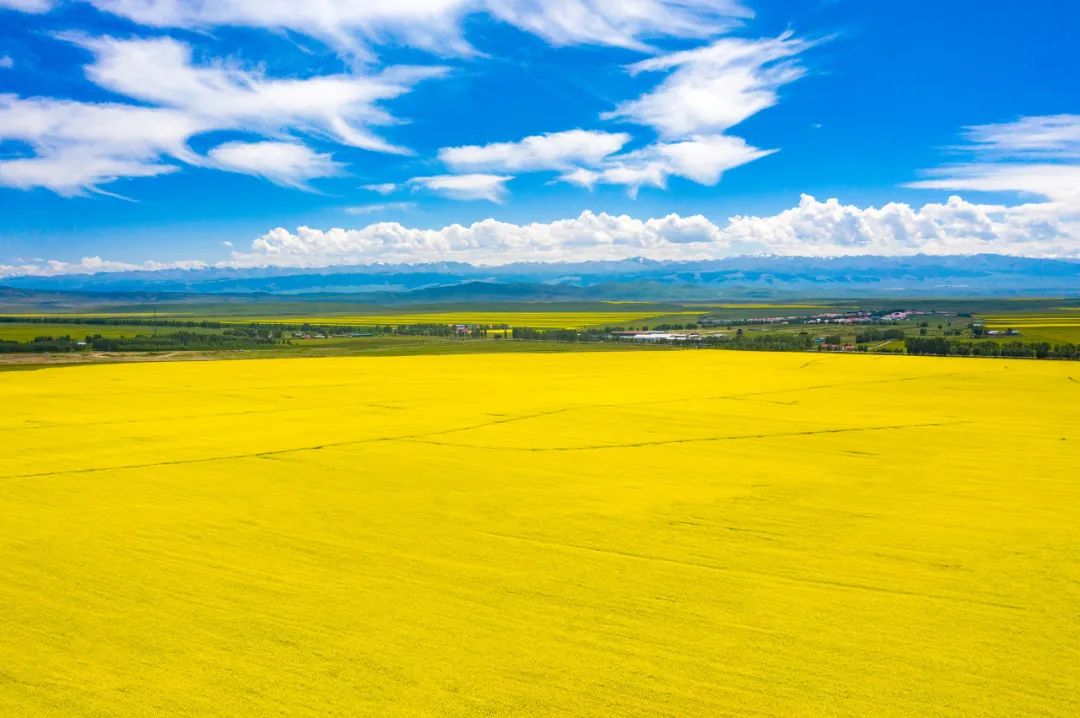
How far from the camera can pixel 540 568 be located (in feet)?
54.7

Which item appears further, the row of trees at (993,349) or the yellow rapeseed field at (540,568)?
the row of trees at (993,349)

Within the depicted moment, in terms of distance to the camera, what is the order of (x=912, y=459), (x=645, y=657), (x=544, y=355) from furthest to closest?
1. (x=544, y=355)
2. (x=912, y=459)
3. (x=645, y=657)

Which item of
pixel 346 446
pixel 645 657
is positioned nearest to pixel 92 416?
pixel 346 446

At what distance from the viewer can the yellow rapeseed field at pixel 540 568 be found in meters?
11.8

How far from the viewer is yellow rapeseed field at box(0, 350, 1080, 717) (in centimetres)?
1179

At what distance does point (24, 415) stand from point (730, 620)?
4003 cm

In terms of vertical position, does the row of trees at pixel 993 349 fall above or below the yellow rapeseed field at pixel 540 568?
above

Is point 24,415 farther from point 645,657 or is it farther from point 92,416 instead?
point 645,657

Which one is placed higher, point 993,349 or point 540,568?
point 993,349

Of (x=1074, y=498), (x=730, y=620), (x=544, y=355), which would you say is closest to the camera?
(x=730, y=620)

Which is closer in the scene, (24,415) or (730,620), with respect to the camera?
(730,620)

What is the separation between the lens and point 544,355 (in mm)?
86312

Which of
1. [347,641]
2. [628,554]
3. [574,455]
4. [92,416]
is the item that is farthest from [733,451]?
[92,416]

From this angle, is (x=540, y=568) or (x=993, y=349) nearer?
(x=540, y=568)
